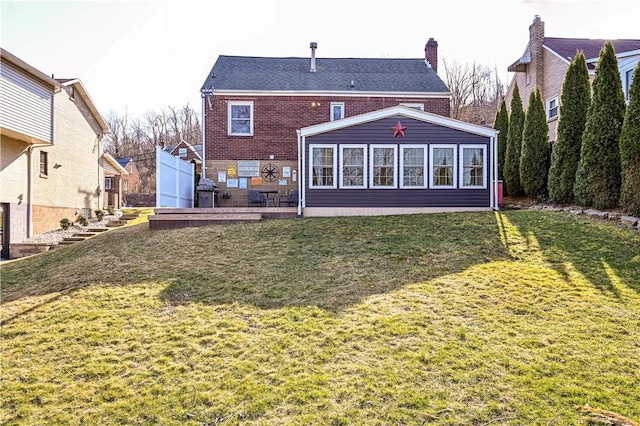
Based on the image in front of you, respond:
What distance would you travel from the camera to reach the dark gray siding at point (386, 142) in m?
13.0

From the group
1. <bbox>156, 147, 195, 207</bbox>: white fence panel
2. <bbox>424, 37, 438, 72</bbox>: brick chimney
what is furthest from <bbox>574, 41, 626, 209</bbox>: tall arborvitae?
<bbox>156, 147, 195, 207</bbox>: white fence panel

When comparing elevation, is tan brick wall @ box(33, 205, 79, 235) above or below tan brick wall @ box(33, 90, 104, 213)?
below

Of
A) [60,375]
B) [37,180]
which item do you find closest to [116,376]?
[60,375]

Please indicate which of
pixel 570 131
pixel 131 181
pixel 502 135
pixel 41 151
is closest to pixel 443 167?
pixel 570 131

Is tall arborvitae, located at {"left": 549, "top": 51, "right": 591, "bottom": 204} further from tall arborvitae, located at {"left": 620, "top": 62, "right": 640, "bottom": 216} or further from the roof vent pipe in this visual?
the roof vent pipe

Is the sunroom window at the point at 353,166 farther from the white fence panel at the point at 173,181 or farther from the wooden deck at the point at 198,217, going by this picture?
the white fence panel at the point at 173,181

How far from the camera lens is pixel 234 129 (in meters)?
16.6

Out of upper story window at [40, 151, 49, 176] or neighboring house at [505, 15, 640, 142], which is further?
neighboring house at [505, 15, 640, 142]

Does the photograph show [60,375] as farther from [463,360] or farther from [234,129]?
[234,129]

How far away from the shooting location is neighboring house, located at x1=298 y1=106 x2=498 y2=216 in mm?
13000

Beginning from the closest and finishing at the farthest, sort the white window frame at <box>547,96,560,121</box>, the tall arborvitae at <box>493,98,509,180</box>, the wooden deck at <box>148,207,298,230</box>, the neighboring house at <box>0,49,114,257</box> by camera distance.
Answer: the wooden deck at <box>148,207,298,230</box>
the neighboring house at <box>0,49,114,257</box>
the tall arborvitae at <box>493,98,509,180</box>
the white window frame at <box>547,96,560,121</box>

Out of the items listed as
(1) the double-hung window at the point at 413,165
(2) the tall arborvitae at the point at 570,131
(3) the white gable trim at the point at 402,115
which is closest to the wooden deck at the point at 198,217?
(3) the white gable trim at the point at 402,115

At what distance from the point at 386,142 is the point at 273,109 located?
5.63 meters

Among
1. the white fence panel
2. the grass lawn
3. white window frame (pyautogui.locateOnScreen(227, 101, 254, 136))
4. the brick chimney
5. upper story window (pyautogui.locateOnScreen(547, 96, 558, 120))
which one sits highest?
the brick chimney
